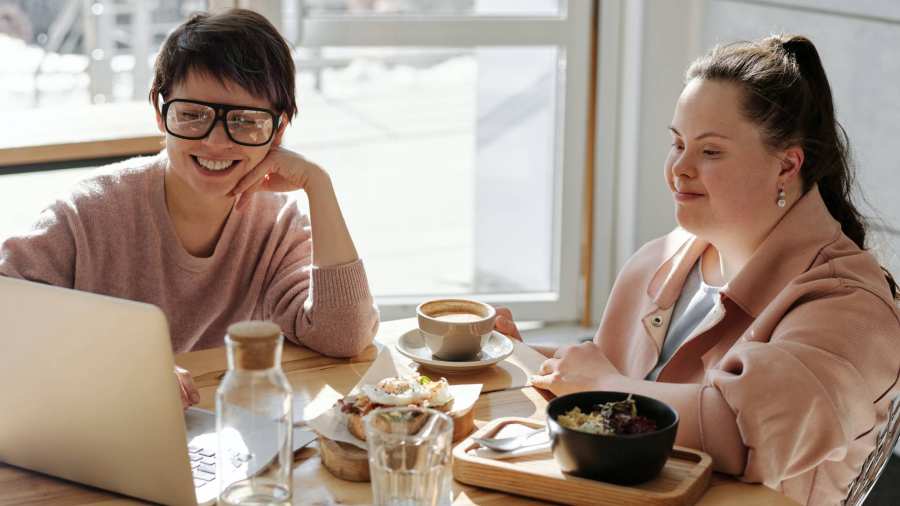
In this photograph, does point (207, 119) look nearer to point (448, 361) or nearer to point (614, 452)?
point (448, 361)

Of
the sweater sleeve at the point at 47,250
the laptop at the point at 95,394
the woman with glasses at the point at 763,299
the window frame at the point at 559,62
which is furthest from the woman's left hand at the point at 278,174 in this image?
the window frame at the point at 559,62

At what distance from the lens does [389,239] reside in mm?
3787

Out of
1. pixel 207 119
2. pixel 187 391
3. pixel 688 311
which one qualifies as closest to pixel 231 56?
pixel 207 119

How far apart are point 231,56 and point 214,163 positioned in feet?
0.56

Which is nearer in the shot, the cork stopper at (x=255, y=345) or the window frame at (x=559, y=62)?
the cork stopper at (x=255, y=345)

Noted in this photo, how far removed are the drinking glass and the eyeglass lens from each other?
73 cm

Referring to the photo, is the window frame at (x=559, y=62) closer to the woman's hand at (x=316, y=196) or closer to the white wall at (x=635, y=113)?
the white wall at (x=635, y=113)

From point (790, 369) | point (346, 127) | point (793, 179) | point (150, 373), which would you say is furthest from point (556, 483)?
point (346, 127)

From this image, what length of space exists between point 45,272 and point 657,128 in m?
2.34

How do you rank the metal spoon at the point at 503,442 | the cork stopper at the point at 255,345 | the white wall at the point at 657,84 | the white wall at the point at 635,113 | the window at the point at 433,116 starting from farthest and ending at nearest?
the white wall at the point at 635,113
the window at the point at 433,116
the white wall at the point at 657,84
the metal spoon at the point at 503,442
the cork stopper at the point at 255,345

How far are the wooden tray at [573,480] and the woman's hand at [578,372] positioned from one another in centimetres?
22

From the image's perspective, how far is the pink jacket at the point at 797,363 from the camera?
4.44 ft

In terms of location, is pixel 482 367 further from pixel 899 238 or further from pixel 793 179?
pixel 899 238

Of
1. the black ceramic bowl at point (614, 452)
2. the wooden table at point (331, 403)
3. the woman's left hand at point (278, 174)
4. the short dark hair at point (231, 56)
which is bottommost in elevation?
the wooden table at point (331, 403)
